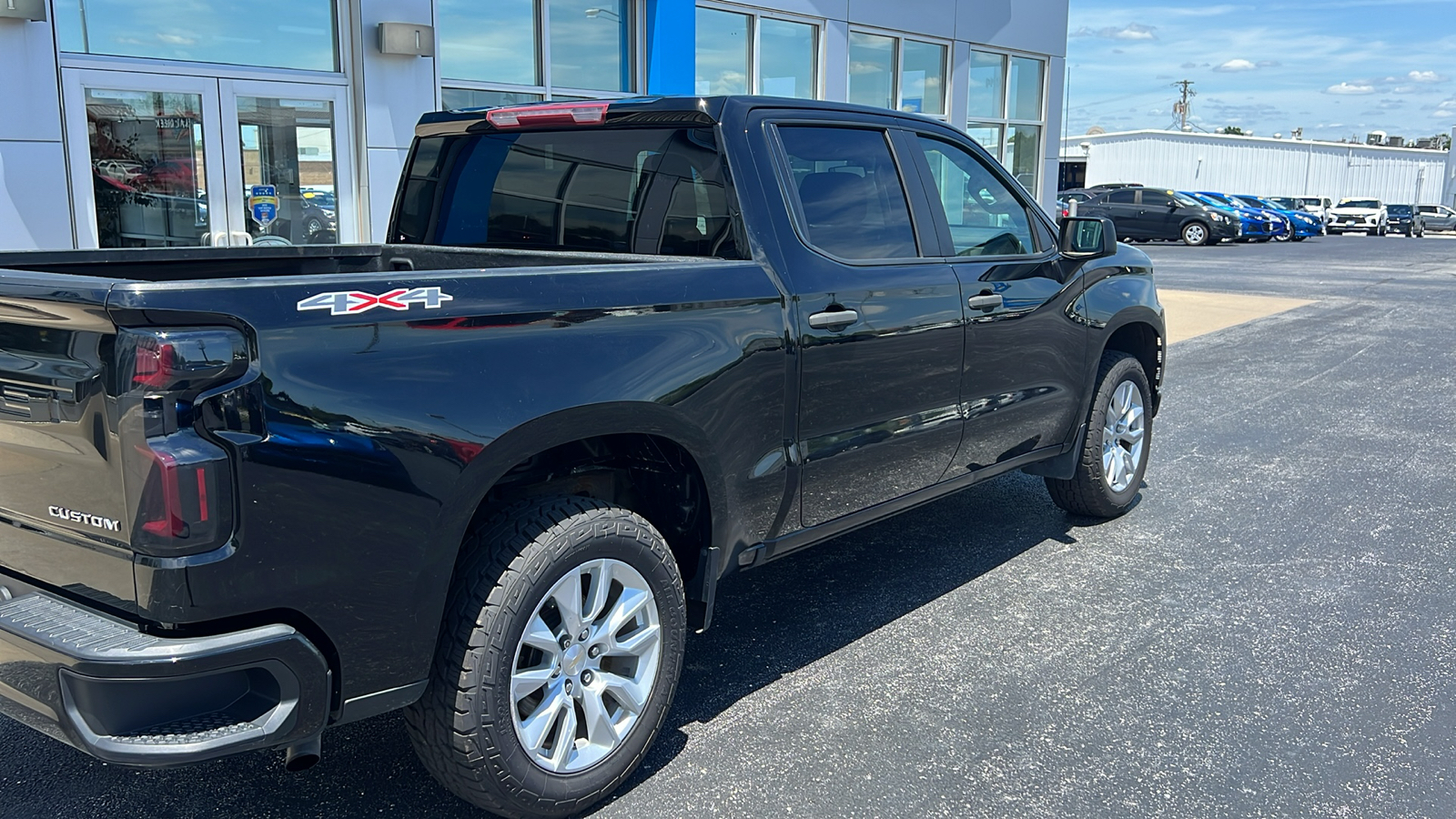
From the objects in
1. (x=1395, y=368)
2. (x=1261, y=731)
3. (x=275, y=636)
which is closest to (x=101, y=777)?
(x=275, y=636)

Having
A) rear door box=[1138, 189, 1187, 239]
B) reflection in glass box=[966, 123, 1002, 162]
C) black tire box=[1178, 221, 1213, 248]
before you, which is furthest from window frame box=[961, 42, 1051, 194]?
black tire box=[1178, 221, 1213, 248]

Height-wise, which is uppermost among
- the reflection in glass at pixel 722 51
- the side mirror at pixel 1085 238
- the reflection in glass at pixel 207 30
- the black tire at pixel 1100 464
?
the reflection in glass at pixel 722 51

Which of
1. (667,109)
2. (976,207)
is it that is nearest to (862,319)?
(667,109)

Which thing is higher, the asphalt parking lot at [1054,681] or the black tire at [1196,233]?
the black tire at [1196,233]

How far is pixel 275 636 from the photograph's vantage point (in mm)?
2406

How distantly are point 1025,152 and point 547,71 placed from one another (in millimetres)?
11243

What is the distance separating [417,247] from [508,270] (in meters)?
1.76

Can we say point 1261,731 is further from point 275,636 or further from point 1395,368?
point 1395,368

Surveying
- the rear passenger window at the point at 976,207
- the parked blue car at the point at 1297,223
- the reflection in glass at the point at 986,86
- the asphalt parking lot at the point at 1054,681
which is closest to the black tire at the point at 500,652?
the asphalt parking lot at the point at 1054,681

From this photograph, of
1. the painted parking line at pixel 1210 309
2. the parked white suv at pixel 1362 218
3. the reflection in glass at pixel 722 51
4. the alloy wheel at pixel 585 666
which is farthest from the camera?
the parked white suv at pixel 1362 218

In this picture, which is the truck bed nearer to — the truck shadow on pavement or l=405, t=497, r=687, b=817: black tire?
l=405, t=497, r=687, b=817: black tire

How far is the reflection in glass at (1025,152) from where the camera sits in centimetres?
1970

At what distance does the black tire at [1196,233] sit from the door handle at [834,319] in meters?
33.5

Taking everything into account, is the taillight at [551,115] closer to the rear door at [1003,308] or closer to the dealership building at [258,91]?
the rear door at [1003,308]
